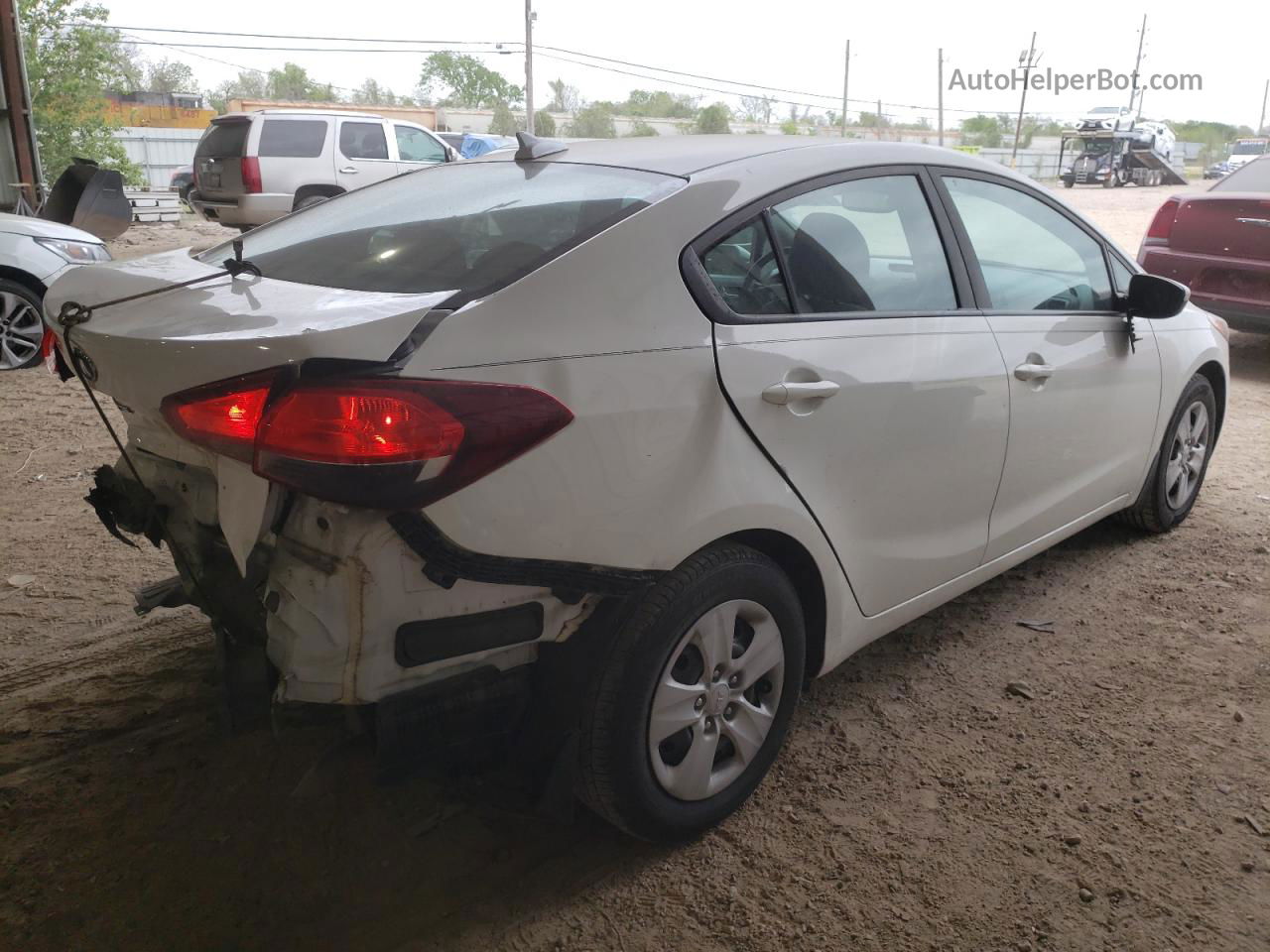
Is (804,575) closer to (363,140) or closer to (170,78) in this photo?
(363,140)

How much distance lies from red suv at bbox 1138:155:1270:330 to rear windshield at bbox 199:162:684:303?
6.78 metres

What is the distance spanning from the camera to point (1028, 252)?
334cm

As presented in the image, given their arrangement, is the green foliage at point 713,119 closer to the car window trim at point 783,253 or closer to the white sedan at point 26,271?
the white sedan at point 26,271

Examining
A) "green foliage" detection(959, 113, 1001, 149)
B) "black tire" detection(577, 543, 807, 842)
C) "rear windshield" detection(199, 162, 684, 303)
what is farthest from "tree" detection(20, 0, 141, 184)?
"green foliage" detection(959, 113, 1001, 149)

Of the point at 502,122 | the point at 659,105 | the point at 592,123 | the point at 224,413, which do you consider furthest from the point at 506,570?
the point at 659,105

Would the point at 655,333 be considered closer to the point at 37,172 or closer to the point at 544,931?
the point at 544,931

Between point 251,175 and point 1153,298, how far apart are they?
1349 cm

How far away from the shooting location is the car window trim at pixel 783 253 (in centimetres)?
223

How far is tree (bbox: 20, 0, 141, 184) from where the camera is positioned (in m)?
25.6

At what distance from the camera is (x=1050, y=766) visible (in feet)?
9.12

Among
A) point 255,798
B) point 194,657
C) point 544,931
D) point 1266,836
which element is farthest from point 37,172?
point 1266,836

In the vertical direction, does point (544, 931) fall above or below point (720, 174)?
below

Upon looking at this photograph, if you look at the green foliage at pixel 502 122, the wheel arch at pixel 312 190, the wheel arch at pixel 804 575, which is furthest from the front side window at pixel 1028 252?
the green foliage at pixel 502 122

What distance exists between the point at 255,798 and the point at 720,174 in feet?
6.30
